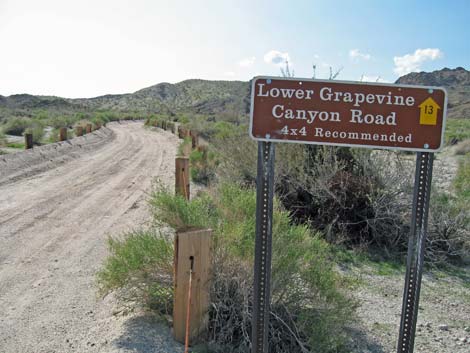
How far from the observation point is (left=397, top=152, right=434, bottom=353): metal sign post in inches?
108

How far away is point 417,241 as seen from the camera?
110 inches

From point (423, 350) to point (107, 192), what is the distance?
8.70m

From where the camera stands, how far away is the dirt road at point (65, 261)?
13.1 ft

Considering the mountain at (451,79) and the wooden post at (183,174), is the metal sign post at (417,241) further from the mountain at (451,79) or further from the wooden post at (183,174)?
the mountain at (451,79)

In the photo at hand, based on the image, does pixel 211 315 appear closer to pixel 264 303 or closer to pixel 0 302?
pixel 264 303

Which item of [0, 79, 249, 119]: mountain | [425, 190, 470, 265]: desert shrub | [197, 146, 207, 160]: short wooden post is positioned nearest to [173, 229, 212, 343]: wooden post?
[425, 190, 470, 265]: desert shrub

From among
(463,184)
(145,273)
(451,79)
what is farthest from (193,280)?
(451,79)

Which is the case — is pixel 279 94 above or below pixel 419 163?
above

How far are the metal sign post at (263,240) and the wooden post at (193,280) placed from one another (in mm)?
972

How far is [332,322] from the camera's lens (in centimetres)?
401

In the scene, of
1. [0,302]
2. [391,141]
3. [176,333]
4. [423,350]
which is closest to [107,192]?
[0,302]

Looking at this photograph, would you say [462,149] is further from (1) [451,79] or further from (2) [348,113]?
(1) [451,79]

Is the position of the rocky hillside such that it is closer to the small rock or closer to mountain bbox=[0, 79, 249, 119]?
mountain bbox=[0, 79, 249, 119]

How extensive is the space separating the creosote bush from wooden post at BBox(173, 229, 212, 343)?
0.18 meters
